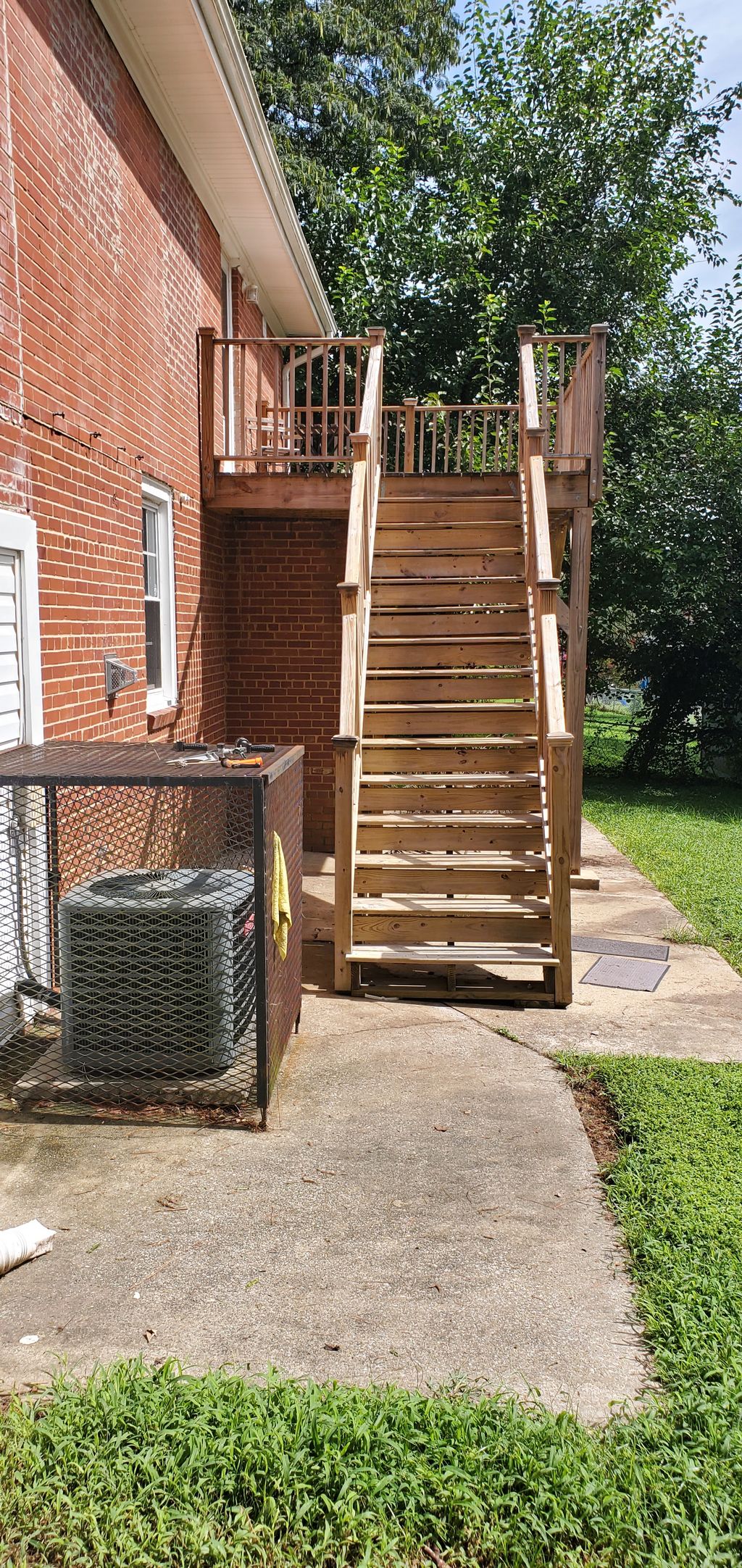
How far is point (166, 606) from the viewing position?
7762 millimetres

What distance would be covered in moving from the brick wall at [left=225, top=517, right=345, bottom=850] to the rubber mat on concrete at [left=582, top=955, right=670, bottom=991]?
4068 millimetres

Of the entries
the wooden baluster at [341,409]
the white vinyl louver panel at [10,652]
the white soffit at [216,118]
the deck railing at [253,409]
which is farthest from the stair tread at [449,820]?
the white soffit at [216,118]

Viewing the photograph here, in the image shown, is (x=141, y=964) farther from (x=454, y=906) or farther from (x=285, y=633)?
(x=285, y=633)

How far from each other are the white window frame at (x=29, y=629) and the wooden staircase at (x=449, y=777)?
2.01 meters

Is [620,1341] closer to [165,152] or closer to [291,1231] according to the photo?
[291,1231]

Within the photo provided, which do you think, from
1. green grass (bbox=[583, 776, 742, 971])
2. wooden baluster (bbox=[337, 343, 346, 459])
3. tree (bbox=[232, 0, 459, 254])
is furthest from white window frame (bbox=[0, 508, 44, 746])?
tree (bbox=[232, 0, 459, 254])

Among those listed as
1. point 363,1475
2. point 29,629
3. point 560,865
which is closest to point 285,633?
point 560,865

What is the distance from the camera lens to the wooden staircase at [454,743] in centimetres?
573

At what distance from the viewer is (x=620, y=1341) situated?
9.07 feet

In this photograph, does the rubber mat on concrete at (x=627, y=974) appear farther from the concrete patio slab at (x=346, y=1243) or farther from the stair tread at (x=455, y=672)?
the stair tread at (x=455, y=672)

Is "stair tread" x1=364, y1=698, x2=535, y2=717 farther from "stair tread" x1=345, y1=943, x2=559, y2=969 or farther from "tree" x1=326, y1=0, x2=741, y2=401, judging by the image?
"tree" x1=326, y1=0, x2=741, y2=401

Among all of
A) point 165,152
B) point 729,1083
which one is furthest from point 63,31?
point 729,1083

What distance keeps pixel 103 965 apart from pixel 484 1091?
1577mm

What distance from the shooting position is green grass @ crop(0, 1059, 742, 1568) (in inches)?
83.2
